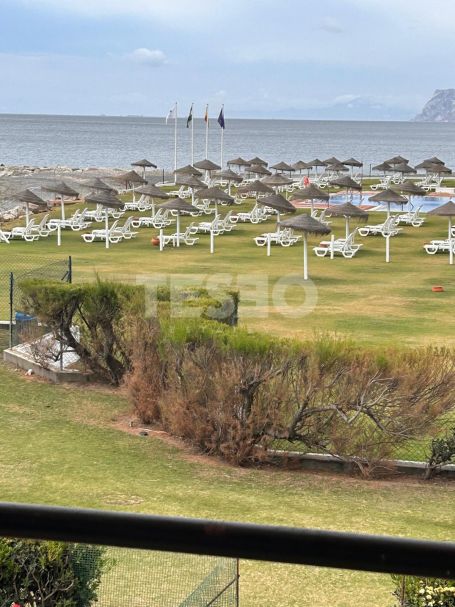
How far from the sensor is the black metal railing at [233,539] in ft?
3.47

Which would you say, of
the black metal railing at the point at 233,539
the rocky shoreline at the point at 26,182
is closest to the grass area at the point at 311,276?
the rocky shoreline at the point at 26,182

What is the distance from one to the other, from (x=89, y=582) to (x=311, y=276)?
19.1 meters

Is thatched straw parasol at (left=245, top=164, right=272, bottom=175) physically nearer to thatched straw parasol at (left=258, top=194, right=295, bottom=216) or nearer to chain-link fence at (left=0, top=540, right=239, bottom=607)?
thatched straw parasol at (left=258, top=194, right=295, bottom=216)

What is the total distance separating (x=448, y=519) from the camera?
8.89m

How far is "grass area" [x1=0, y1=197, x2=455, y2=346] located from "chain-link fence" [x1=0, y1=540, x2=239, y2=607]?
36.7 feet

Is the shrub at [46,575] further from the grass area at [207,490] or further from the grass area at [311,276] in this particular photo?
the grass area at [311,276]

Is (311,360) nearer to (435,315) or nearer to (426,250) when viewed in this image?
(435,315)

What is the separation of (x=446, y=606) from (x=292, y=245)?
960 inches

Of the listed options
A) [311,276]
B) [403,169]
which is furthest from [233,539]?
[403,169]

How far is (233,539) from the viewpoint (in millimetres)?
1090

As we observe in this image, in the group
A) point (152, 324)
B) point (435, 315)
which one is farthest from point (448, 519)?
point (435, 315)

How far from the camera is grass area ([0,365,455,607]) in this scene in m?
7.02

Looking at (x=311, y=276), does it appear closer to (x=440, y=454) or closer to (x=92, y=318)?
(x=92, y=318)

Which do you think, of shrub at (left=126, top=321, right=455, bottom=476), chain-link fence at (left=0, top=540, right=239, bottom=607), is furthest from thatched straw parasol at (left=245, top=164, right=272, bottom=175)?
chain-link fence at (left=0, top=540, right=239, bottom=607)
